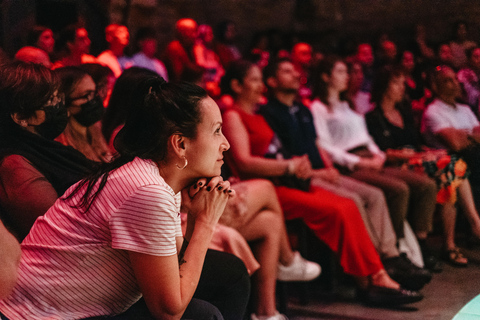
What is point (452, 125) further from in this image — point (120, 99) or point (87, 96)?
point (87, 96)

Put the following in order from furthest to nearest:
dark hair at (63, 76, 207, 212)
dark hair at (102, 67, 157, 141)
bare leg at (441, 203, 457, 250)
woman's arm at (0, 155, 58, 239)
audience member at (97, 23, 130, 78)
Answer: audience member at (97, 23, 130, 78) < bare leg at (441, 203, 457, 250) < dark hair at (102, 67, 157, 141) < woman's arm at (0, 155, 58, 239) < dark hair at (63, 76, 207, 212)

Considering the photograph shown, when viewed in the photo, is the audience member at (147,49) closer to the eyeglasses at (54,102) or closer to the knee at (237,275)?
the eyeglasses at (54,102)

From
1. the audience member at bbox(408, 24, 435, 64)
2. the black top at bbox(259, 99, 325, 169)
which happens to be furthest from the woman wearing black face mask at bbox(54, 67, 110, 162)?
the audience member at bbox(408, 24, 435, 64)

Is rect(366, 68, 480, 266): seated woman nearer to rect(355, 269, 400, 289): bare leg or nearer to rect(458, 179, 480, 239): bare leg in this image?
rect(458, 179, 480, 239): bare leg

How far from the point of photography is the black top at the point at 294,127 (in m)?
2.71

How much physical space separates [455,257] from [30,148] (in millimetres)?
2189

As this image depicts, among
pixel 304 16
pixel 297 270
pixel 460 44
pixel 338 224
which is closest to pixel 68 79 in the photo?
pixel 297 270

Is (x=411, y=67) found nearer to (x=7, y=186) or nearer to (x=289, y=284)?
(x=289, y=284)

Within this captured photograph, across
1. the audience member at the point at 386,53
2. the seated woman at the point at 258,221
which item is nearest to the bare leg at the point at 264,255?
the seated woman at the point at 258,221

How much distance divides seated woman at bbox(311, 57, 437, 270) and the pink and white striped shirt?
1.99m

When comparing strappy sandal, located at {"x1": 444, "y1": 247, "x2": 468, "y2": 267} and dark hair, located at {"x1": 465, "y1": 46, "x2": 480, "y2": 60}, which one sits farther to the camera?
dark hair, located at {"x1": 465, "y1": 46, "x2": 480, "y2": 60}

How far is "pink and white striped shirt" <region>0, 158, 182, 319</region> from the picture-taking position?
106 centimetres

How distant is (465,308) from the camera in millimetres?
1839

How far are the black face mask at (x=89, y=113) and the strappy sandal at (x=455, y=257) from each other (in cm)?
192
